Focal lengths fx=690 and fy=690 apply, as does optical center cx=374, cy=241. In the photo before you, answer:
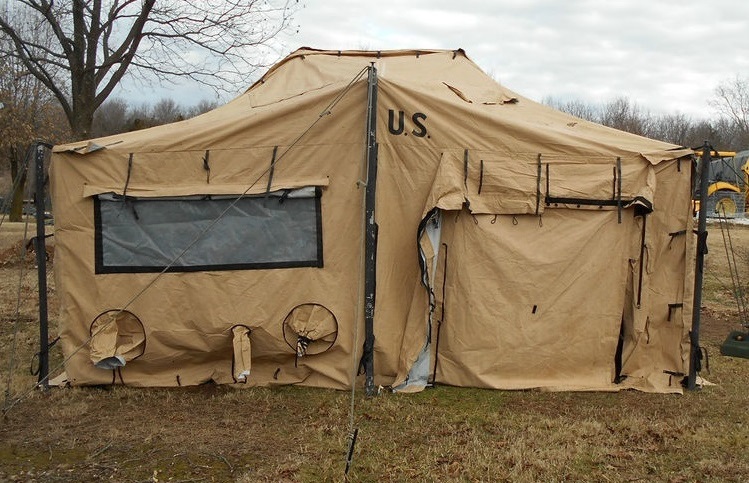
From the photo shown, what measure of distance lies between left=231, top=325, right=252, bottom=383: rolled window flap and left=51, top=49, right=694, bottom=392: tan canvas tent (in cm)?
2

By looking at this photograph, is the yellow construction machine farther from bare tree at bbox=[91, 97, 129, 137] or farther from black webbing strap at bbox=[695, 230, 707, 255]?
bare tree at bbox=[91, 97, 129, 137]

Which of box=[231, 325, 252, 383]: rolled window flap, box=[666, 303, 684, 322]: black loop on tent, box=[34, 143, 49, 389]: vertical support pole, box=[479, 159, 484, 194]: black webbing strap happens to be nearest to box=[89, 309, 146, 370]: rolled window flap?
Result: box=[34, 143, 49, 389]: vertical support pole

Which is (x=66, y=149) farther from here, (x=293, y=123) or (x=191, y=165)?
(x=293, y=123)

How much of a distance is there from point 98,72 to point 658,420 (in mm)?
11982

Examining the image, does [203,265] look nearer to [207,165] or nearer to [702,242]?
[207,165]

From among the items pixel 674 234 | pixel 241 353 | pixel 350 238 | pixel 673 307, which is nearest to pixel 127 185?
pixel 241 353

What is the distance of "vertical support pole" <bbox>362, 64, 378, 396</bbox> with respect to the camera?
5.54 meters

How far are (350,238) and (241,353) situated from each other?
1.30m

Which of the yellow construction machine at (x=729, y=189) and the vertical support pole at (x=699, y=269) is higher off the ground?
the yellow construction machine at (x=729, y=189)

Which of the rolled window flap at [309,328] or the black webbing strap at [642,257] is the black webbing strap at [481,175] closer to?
the black webbing strap at [642,257]

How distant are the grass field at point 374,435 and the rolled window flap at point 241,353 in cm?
18

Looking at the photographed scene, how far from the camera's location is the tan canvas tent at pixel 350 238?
18.7 ft

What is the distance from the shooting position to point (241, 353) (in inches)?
222

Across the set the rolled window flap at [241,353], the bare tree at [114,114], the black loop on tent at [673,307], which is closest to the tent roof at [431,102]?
the black loop on tent at [673,307]
